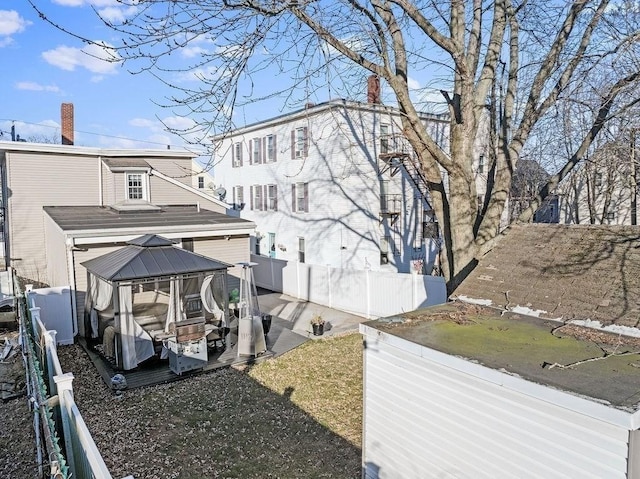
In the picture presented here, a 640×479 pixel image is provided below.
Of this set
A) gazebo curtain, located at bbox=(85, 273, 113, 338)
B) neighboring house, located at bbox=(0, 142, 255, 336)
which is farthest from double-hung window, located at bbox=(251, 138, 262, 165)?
gazebo curtain, located at bbox=(85, 273, 113, 338)

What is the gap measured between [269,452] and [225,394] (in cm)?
222

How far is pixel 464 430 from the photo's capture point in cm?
402

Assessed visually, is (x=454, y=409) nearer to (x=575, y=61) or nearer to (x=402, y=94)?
(x=402, y=94)

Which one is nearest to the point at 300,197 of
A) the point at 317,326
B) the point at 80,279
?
the point at 317,326

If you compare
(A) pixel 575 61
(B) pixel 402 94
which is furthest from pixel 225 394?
(A) pixel 575 61

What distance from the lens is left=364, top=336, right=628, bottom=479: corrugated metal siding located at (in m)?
3.23

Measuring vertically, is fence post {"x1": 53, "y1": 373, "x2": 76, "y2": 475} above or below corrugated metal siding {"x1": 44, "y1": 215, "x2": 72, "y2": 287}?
below

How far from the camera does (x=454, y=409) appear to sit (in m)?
4.10

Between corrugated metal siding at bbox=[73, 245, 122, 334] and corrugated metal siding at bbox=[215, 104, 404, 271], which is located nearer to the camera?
corrugated metal siding at bbox=[73, 245, 122, 334]

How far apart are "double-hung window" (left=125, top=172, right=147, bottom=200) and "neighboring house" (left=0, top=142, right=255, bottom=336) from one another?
0.12 feet

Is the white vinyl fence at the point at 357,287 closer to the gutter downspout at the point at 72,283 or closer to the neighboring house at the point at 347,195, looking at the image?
the neighboring house at the point at 347,195

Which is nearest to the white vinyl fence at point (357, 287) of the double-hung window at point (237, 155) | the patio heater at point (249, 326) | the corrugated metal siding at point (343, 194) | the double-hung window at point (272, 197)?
the corrugated metal siding at point (343, 194)

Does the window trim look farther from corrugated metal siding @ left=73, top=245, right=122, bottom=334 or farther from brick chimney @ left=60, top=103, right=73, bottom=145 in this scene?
corrugated metal siding @ left=73, top=245, right=122, bottom=334

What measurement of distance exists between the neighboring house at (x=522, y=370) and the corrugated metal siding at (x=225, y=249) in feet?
34.1
